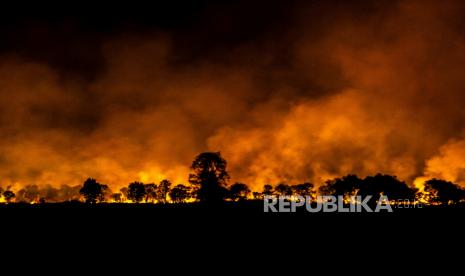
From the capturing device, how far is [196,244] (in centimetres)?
2756

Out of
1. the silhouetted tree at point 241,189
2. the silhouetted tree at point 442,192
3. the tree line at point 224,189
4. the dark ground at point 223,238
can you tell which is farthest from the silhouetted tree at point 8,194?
the silhouetted tree at point 442,192

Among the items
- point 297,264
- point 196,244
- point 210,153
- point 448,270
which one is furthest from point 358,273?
point 210,153

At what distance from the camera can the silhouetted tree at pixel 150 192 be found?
394ft

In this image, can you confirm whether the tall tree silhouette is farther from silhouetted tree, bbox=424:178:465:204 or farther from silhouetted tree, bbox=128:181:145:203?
silhouetted tree, bbox=424:178:465:204

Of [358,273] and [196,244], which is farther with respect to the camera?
[196,244]

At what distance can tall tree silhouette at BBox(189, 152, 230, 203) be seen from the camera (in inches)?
2926

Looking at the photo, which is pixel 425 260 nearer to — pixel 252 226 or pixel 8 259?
pixel 252 226

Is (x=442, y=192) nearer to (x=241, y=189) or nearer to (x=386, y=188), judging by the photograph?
(x=386, y=188)

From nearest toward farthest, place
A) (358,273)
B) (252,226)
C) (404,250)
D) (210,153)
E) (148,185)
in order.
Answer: (358,273)
(404,250)
(252,226)
(210,153)
(148,185)

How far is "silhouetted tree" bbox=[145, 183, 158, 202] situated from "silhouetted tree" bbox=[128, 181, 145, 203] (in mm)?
2247

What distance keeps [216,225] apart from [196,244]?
700 centimetres

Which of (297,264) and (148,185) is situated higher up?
(148,185)

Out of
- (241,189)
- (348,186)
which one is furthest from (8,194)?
(348,186)

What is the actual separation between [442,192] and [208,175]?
78423 millimetres
